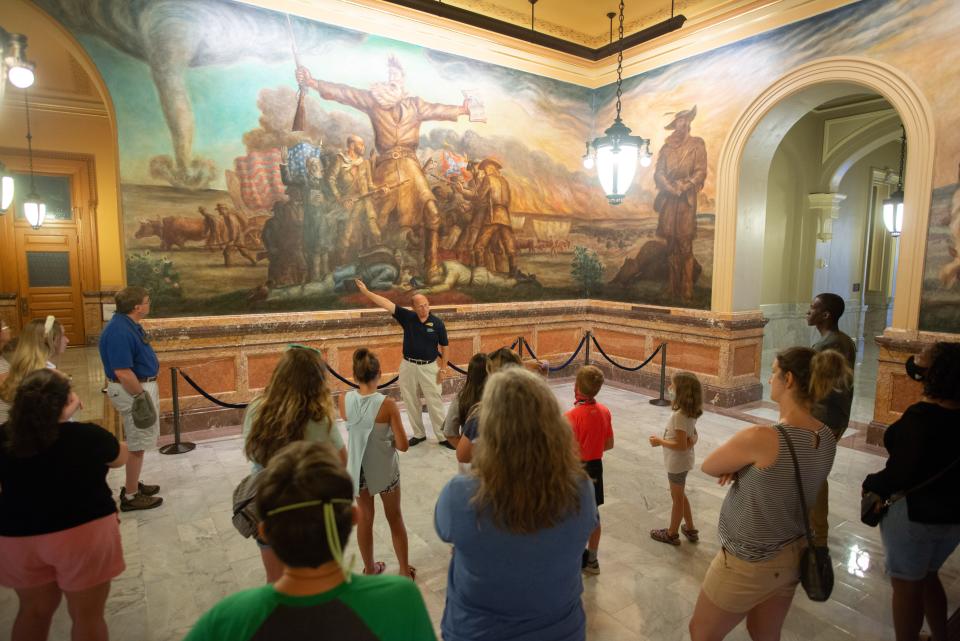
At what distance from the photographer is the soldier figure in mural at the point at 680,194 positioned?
29.2 feet

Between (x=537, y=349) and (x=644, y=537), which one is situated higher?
(x=537, y=349)

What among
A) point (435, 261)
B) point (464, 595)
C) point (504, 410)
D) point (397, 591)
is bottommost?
point (464, 595)

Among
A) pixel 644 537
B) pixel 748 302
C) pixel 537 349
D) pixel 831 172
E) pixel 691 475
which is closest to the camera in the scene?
pixel 644 537

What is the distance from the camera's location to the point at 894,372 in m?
6.76

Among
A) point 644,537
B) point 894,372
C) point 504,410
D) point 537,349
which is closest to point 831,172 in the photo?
point 894,372

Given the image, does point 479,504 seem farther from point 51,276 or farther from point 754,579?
point 51,276

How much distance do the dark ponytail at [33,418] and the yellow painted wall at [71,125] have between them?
9708 mm

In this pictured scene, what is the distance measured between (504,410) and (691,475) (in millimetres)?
4740

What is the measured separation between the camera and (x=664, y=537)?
4.47 metres

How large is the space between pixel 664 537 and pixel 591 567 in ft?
2.74

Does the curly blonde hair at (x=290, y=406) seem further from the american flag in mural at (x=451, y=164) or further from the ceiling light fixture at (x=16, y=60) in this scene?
the american flag in mural at (x=451, y=164)

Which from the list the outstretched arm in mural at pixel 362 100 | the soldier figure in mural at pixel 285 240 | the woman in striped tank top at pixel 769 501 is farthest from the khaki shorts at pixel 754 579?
the outstretched arm in mural at pixel 362 100

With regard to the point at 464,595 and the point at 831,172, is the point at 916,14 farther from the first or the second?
the point at 464,595

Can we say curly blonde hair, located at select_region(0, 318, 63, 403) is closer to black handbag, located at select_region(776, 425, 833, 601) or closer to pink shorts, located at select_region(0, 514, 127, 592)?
pink shorts, located at select_region(0, 514, 127, 592)
